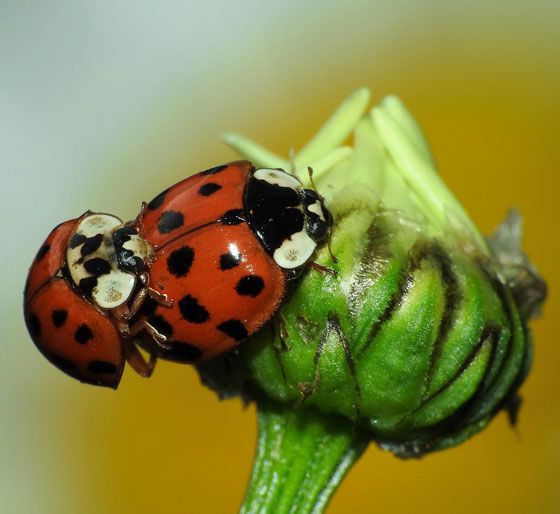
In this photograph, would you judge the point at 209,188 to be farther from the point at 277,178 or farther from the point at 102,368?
the point at 102,368

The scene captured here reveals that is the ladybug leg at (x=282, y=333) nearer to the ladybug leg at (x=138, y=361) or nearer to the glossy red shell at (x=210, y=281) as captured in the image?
the glossy red shell at (x=210, y=281)

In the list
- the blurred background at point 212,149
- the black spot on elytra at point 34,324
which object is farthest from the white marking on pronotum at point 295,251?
the blurred background at point 212,149

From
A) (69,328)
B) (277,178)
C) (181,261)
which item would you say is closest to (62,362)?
(69,328)

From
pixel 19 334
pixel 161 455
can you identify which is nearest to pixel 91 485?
pixel 161 455

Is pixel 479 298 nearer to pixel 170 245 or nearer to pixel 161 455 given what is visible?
pixel 170 245

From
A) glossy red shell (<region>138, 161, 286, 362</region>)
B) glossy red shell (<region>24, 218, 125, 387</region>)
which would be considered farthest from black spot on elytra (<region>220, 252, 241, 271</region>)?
glossy red shell (<region>24, 218, 125, 387</region>)

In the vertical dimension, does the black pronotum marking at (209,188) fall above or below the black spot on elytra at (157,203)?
above
